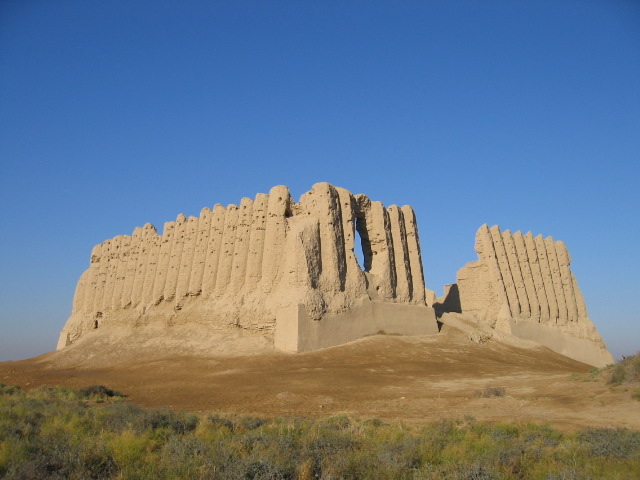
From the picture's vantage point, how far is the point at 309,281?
72.5 feet

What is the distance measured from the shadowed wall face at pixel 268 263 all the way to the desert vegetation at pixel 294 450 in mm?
13251

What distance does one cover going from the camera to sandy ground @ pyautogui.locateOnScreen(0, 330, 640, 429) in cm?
1086

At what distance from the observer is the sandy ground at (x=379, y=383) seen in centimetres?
1086

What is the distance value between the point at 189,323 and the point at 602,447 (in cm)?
2240

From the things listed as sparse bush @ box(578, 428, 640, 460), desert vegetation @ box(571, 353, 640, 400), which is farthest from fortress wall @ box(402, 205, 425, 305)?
sparse bush @ box(578, 428, 640, 460)

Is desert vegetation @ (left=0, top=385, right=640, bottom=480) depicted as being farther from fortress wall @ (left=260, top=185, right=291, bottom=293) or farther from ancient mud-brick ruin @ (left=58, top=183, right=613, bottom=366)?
fortress wall @ (left=260, top=185, right=291, bottom=293)

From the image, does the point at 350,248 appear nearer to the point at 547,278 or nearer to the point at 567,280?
the point at 547,278

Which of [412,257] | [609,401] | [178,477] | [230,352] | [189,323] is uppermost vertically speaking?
[412,257]

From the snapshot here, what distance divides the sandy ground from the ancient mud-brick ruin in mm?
2047

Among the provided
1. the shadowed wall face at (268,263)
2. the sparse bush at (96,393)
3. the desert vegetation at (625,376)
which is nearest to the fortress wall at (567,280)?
the shadowed wall face at (268,263)

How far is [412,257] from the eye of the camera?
2891 cm

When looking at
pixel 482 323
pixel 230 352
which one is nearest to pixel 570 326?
pixel 482 323

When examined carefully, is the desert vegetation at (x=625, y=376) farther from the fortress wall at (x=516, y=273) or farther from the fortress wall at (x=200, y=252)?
the fortress wall at (x=200, y=252)

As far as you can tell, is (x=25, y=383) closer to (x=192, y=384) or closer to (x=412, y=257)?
(x=192, y=384)
